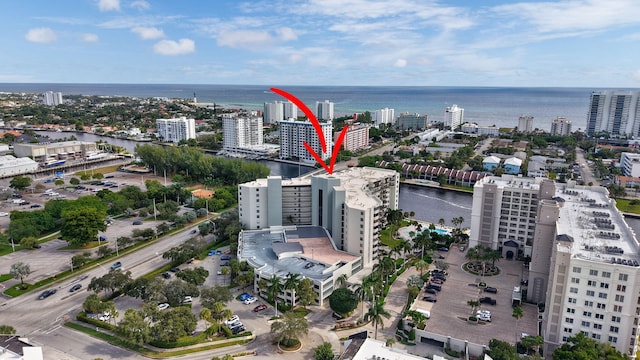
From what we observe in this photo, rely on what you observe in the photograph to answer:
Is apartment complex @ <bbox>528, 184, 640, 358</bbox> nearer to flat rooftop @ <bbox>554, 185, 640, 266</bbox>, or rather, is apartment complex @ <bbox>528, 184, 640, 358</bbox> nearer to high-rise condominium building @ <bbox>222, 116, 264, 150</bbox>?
flat rooftop @ <bbox>554, 185, 640, 266</bbox>

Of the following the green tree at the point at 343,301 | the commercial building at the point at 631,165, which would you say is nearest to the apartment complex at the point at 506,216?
the green tree at the point at 343,301

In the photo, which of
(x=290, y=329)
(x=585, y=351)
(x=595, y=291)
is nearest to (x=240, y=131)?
(x=290, y=329)

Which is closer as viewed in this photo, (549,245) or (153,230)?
(549,245)

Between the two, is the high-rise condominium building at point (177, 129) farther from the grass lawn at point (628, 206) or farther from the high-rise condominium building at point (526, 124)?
the high-rise condominium building at point (526, 124)

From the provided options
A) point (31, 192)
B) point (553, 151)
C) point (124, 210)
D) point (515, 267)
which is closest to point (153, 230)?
point (124, 210)

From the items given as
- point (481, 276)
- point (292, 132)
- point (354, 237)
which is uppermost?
point (292, 132)

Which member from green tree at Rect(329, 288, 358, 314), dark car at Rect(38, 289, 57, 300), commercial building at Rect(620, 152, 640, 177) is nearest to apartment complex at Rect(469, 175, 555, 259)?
green tree at Rect(329, 288, 358, 314)

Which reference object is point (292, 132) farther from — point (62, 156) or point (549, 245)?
point (549, 245)
